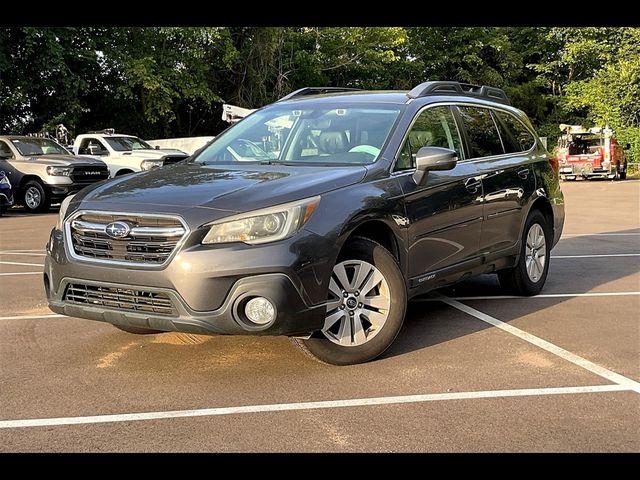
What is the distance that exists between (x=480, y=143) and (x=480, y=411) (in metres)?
A: 2.98

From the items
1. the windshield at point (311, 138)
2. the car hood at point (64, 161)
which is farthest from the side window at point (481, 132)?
the car hood at point (64, 161)

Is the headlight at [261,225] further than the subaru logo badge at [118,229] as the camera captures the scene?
No

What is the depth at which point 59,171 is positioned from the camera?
17.5 m

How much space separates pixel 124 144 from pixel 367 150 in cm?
1689

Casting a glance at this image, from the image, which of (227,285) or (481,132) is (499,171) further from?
(227,285)

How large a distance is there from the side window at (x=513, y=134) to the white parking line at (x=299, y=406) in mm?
3017

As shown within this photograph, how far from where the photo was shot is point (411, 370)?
4.53 meters

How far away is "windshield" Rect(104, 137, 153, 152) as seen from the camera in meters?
20.5

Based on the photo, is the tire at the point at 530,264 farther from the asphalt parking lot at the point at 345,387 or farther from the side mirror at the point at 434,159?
the side mirror at the point at 434,159

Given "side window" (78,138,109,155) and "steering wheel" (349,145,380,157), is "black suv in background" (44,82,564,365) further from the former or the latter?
"side window" (78,138,109,155)

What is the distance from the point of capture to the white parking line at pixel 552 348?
14.3 feet

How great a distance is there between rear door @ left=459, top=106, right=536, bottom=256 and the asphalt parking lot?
2.20ft
